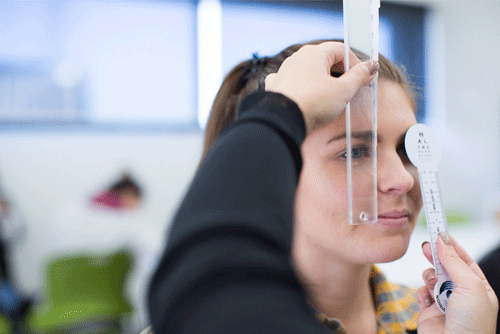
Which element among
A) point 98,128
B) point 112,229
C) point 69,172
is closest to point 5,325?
point 112,229

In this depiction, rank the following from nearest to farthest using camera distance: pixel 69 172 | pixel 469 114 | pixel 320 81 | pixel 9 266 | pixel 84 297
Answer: pixel 320 81 < pixel 469 114 < pixel 84 297 < pixel 9 266 < pixel 69 172

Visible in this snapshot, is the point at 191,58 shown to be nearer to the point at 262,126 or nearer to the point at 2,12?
the point at 2,12

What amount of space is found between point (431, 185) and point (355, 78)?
6.0 inches

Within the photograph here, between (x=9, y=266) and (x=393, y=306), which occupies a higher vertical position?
(x=393, y=306)

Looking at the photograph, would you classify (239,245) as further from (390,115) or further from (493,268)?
(493,268)

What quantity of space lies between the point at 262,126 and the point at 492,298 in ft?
1.25

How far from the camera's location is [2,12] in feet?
7.38

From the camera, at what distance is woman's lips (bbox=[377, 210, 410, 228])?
509mm

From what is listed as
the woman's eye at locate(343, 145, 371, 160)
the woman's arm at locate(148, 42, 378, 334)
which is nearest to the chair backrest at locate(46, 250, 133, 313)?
the woman's eye at locate(343, 145, 371, 160)

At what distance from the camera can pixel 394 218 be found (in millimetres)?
515

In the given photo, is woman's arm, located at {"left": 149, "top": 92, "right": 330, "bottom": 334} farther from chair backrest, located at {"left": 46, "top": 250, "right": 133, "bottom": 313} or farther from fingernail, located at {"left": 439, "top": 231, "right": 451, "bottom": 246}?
chair backrest, located at {"left": 46, "top": 250, "right": 133, "bottom": 313}

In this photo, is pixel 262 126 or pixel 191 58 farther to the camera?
pixel 191 58

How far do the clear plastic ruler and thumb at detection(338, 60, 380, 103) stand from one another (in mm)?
15

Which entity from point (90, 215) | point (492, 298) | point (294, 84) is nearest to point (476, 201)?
point (492, 298)
